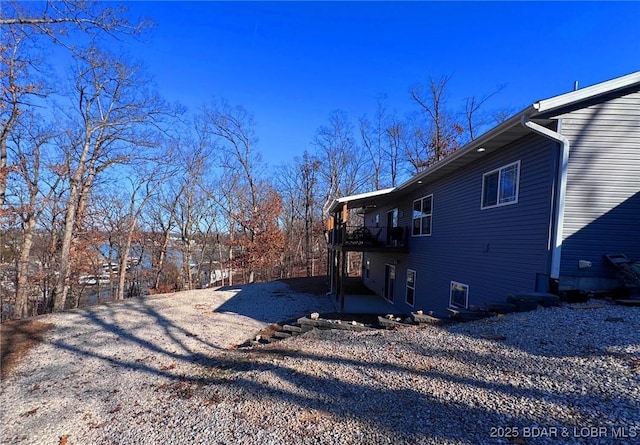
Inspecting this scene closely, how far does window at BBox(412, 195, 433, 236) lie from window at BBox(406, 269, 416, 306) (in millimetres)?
1462

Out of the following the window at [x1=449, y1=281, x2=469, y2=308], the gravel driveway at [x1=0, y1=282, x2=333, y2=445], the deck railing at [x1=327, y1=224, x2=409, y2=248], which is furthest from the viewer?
the deck railing at [x1=327, y1=224, x2=409, y2=248]

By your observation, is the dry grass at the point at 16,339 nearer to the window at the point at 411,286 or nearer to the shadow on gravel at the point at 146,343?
the shadow on gravel at the point at 146,343

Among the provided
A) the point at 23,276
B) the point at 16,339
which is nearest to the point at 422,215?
the point at 16,339

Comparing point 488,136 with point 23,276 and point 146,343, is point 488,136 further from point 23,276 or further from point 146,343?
point 23,276

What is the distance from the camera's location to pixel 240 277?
3083 cm

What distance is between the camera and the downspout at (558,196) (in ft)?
16.7

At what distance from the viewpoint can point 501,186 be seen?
661cm

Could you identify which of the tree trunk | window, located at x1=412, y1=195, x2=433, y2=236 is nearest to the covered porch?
window, located at x1=412, y1=195, x2=433, y2=236

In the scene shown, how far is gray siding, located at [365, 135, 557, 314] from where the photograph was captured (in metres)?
5.48

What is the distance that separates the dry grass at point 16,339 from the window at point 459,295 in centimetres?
966

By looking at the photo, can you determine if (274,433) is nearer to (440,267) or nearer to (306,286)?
(440,267)

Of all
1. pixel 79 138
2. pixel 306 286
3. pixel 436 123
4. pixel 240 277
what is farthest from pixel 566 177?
pixel 240 277

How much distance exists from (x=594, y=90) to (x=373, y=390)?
19.6ft

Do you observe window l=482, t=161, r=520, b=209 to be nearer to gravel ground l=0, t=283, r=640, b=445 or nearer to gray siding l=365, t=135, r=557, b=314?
gray siding l=365, t=135, r=557, b=314
